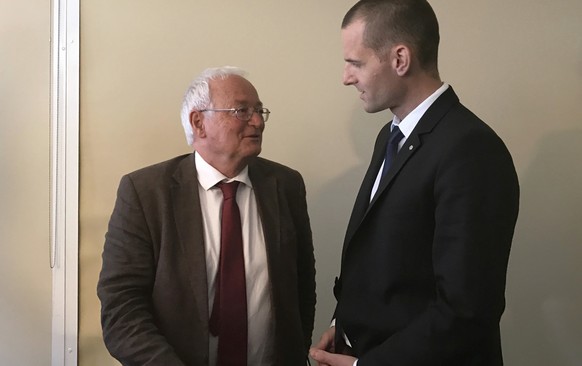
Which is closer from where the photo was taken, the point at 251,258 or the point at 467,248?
the point at 467,248

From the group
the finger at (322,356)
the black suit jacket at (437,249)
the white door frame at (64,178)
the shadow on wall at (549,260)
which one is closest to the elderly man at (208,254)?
the finger at (322,356)

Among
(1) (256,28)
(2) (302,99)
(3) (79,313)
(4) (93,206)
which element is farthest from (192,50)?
(3) (79,313)

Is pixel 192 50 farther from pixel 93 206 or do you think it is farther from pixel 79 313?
pixel 79 313

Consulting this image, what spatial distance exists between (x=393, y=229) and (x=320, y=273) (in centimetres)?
98

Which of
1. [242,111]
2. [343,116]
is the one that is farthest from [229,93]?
[343,116]

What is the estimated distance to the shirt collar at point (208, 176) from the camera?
1556 mm

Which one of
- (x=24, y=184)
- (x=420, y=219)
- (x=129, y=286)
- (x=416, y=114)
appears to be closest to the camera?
(x=420, y=219)

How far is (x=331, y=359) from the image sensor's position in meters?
1.38

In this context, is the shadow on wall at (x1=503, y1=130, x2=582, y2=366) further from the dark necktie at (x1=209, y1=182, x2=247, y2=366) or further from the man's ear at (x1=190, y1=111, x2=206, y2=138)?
the man's ear at (x1=190, y1=111, x2=206, y2=138)

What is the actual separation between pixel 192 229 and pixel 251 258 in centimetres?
19

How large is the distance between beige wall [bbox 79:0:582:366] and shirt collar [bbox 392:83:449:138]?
0.82 meters

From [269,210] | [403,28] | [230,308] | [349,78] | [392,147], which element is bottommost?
[230,308]

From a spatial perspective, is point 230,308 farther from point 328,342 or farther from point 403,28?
point 403,28

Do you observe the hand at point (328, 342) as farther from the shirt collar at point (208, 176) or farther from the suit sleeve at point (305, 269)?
the shirt collar at point (208, 176)
